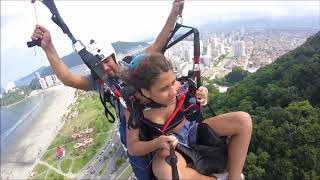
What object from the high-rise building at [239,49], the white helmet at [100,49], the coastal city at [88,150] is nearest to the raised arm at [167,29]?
the white helmet at [100,49]

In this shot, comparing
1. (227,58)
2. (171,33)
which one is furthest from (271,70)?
(227,58)

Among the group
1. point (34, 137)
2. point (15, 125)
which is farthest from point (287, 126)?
point (15, 125)

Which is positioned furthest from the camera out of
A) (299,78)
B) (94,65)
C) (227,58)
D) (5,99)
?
(5,99)

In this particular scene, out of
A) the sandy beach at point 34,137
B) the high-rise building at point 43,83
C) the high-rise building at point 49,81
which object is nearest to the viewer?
the sandy beach at point 34,137

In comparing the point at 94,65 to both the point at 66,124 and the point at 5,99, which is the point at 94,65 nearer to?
the point at 66,124

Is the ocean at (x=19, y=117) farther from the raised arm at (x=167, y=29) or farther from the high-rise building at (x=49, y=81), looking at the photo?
the raised arm at (x=167, y=29)

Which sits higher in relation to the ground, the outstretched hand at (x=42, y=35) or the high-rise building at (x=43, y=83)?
the outstretched hand at (x=42, y=35)

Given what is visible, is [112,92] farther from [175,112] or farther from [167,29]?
[167,29]

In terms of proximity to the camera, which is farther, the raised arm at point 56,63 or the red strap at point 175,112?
the raised arm at point 56,63
